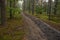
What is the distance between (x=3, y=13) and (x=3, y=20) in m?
0.71

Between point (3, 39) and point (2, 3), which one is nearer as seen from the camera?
point (3, 39)

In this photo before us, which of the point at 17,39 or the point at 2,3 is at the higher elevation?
the point at 2,3

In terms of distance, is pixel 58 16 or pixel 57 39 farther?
pixel 58 16

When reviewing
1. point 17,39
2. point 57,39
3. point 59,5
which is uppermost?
point 59,5

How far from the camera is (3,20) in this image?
16938mm

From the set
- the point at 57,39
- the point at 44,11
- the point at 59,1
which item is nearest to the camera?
the point at 57,39

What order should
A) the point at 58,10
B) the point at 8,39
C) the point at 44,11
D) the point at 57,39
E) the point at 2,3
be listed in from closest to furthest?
the point at 57,39
the point at 8,39
the point at 2,3
the point at 58,10
the point at 44,11

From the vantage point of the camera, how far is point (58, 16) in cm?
2389

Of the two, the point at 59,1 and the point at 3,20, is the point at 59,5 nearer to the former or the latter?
the point at 59,1

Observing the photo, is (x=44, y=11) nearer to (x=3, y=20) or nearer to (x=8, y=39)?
(x=3, y=20)

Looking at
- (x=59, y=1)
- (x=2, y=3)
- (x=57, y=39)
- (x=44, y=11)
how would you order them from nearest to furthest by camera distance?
(x=57, y=39), (x=2, y=3), (x=59, y=1), (x=44, y=11)

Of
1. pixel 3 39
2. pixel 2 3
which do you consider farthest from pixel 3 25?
pixel 3 39

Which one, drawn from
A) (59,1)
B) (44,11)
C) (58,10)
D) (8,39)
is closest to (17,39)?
(8,39)

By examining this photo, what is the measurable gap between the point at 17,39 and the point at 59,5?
14.5 metres
